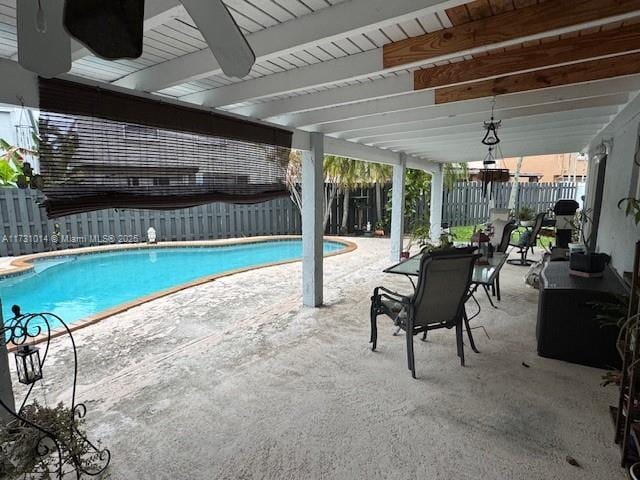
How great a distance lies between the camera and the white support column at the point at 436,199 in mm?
9297

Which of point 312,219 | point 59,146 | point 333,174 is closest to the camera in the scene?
point 59,146

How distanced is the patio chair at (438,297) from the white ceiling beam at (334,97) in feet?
4.53

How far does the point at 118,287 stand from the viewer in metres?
6.99

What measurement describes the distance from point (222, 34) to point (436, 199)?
29.9 ft

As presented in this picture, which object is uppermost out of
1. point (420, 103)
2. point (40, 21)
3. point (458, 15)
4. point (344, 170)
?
point (458, 15)

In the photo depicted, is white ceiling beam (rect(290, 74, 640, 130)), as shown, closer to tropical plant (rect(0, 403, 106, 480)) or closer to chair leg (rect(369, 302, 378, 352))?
chair leg (rect(369, 302, 378, 352))

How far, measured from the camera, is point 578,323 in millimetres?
2928

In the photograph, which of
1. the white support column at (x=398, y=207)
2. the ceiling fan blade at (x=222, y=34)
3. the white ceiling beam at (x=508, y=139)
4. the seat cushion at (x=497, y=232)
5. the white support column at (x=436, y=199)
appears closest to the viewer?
the ceiling fan blade at (x=222, y=34)

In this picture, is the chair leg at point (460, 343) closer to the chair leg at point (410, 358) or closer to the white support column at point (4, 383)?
the chair leg at point (410, 358)

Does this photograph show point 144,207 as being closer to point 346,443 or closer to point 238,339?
point 238,339

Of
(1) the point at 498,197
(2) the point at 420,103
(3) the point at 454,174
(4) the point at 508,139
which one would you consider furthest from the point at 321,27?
(1) the point at 498,197

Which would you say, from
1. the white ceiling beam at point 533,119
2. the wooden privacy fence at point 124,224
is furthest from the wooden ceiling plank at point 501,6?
the wooden privacy fence at point 124,224

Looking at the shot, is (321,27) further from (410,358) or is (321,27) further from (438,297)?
(410,358)

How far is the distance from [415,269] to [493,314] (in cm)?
134
